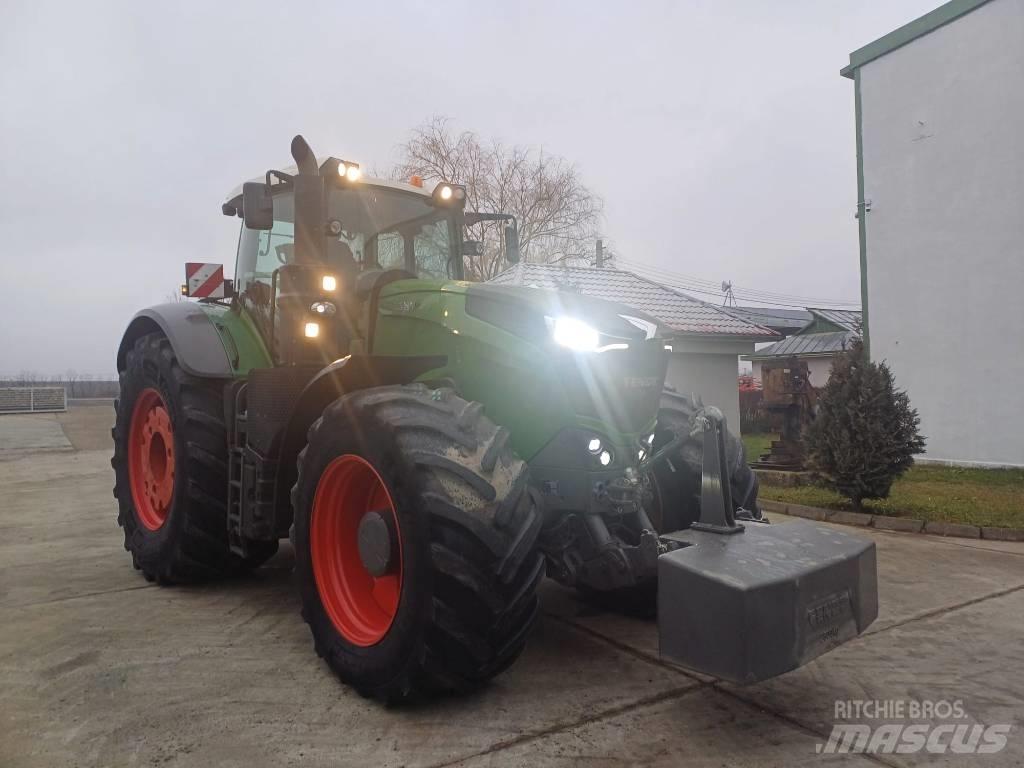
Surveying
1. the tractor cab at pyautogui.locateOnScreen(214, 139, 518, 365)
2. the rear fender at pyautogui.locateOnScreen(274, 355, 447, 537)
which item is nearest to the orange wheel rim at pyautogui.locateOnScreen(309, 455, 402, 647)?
the rear fender at pyautogui.locateOnScreen(274, 355, 447, 537)

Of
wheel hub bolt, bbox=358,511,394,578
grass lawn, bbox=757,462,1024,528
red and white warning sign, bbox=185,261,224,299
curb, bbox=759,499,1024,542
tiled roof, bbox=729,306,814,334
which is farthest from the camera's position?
tiled roof, bbox=729,306,814,334

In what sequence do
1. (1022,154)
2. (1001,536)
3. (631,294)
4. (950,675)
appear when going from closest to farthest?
1. (950,675)
2. (1001,536)
3. (1022,154)
4. (631,294)

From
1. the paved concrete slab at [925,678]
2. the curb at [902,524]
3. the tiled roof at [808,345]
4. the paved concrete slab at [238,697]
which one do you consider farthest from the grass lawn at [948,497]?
the tiled roof at [808,345]

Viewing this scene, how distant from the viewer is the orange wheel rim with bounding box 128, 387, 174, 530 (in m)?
5.01

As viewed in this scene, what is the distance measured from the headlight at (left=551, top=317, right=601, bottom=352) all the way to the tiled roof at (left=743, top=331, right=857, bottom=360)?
2453 centimetres

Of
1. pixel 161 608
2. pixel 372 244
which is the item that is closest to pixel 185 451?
pixel 161 608

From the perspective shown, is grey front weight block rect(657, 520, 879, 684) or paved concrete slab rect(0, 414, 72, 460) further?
paved concrete slab rect(0, 414, 72, 460)

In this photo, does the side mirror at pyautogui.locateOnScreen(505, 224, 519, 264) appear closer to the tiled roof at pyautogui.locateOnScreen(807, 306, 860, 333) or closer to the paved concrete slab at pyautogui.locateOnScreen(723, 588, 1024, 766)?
the paved concrete slab at pyautogui.locateOnScreen(723, 588, 1024, 766)

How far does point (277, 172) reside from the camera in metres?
4.08

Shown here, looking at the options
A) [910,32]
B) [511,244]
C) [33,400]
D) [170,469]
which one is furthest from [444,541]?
[33,400]

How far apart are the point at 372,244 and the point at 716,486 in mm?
2389

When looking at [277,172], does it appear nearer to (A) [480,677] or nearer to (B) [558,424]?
(B) [558,424]

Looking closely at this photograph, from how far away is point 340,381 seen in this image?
3.58 metres

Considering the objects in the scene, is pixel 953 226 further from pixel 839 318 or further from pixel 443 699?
pixel 839 318
